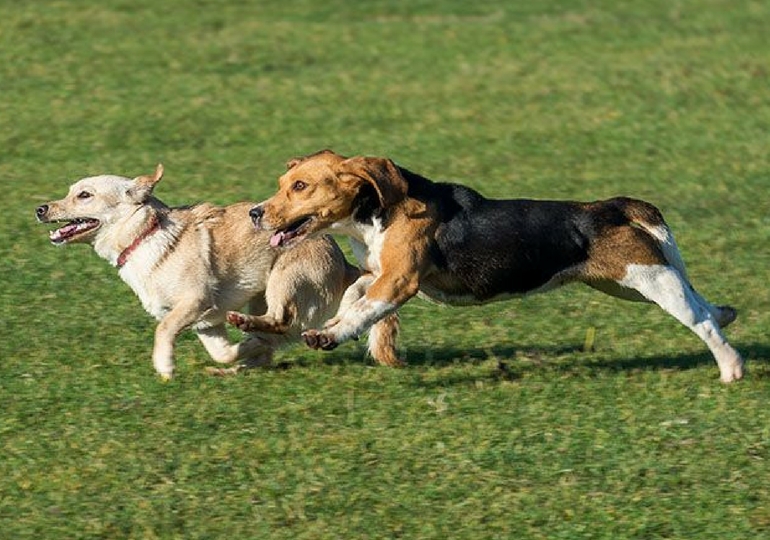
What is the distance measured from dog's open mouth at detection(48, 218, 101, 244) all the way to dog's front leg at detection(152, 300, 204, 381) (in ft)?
2.05

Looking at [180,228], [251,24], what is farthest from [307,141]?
[180,228]

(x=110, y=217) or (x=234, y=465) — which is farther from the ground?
(x=110, y=217)

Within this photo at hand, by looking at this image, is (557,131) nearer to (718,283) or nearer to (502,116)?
(502,116)

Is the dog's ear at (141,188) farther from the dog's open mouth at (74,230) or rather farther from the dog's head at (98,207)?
the dog's open mouth at (74,230)

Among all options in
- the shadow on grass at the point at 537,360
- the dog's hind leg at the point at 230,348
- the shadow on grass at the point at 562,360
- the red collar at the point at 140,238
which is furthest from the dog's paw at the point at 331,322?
the red collar at the point at 140,238

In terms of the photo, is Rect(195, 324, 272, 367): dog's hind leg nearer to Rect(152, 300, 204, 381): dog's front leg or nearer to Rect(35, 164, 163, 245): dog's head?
Rect(152, 300, 204, 381): dog's front leg

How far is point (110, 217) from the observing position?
9.27 meters

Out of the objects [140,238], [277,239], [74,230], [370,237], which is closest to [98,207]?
[74,230]

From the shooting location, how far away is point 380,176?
8734 mm

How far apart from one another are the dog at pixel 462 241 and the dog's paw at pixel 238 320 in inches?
16.3

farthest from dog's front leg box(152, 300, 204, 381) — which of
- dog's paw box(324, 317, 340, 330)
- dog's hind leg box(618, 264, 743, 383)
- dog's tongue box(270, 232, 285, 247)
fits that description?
dog's hind leg box(618, 264, 743, 383)

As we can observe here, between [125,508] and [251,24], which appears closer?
[125,508]

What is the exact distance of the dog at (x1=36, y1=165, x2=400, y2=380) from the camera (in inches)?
359

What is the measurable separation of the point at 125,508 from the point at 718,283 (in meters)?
5.16
